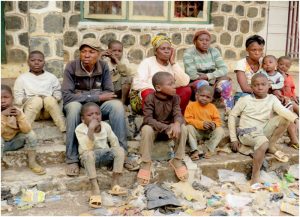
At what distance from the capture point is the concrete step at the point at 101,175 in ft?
14.1

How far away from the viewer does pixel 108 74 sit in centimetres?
491

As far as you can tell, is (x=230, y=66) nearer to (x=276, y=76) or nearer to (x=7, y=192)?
(x=276, y=76)

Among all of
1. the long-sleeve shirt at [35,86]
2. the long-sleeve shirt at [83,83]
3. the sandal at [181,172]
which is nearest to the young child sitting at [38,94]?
the long-sleeve shirt at [35,86]

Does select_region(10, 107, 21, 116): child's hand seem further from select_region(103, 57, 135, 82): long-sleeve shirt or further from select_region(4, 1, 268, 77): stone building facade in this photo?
select_region(103, 57, 135, 82): long-sleeve shirt

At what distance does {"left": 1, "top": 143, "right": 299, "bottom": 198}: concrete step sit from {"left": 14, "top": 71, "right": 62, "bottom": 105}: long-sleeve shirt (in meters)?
0.85

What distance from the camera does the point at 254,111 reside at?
5.14 metres

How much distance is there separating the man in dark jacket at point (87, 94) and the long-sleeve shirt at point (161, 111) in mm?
287

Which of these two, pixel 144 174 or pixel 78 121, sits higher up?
pixel 78 121

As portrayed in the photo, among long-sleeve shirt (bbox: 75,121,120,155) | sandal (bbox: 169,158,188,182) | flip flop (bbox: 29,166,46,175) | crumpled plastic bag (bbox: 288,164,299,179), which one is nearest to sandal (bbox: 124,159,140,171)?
long-sleeve shirt (bbox: 75,121,120,155)

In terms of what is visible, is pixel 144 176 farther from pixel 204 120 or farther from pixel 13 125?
pixel 13 125

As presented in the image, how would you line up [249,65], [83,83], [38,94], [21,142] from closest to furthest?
[21,142], [83,83], [38,94], [249,65]

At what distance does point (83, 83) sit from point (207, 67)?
6.00ft

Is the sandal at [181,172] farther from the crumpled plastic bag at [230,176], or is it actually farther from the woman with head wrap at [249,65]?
the woman with head wrap at [249,65]

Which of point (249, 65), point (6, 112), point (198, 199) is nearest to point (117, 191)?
point (198, 199)
